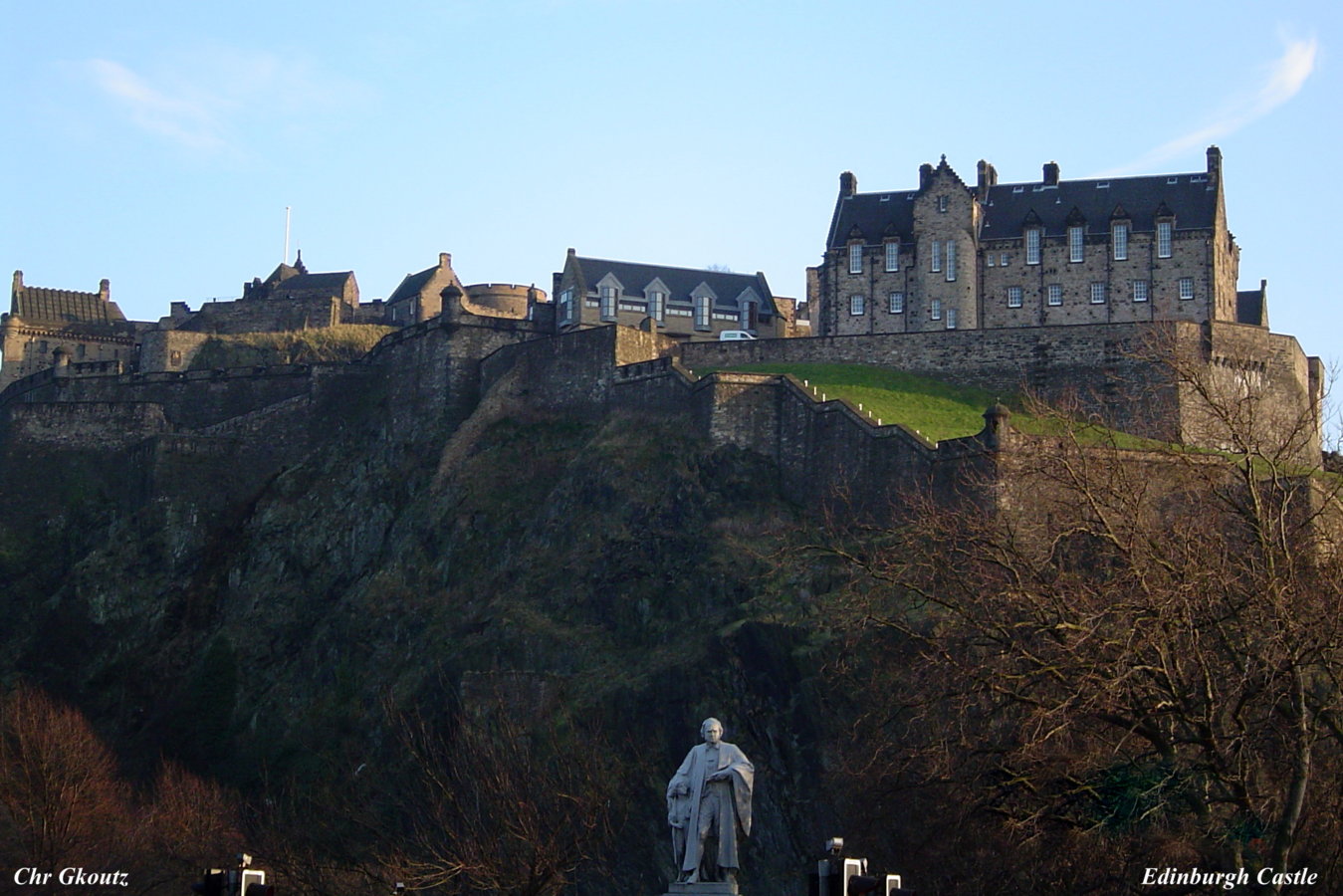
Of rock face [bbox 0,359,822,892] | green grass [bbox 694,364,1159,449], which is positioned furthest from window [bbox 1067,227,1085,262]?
rock face [bbox 0,359,822,892]

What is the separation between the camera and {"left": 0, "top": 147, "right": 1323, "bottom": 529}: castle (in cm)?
6219

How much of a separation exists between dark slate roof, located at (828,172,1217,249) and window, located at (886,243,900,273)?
0.55 metres

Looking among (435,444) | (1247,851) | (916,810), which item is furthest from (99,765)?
(1247,851)

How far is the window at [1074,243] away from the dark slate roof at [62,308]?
5268cm

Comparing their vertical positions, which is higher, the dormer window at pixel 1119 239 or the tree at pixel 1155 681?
the dormer window at pixel 1119 239

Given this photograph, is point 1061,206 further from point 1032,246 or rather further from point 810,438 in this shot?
point 810,438

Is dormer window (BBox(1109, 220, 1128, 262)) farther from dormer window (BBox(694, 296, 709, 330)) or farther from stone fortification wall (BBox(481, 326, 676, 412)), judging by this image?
dormer window (BBox(694, 296, 709, 330))

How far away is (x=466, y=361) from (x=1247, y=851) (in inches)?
1856

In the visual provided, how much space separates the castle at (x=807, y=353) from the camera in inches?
2448

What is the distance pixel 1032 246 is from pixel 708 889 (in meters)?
57.7

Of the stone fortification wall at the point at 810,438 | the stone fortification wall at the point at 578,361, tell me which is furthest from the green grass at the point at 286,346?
the stone fortification wall at the point at 810,438

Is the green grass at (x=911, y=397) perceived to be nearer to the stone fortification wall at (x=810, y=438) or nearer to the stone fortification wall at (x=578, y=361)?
the stone fortification wall at (x=810, y=438)

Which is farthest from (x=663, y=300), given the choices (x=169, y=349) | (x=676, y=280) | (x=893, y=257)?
(x=169, y=349)

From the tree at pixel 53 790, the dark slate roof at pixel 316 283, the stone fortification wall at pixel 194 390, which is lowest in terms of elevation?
the tree at pixel 53 790
